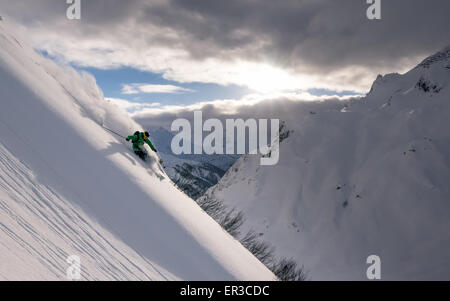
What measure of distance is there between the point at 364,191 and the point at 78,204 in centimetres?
3214

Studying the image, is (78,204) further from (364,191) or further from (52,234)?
(364,191)

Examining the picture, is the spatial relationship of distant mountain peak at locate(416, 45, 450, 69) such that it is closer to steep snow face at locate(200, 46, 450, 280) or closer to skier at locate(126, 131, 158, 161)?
steep snow face at locate(200, 46, 450, 280)

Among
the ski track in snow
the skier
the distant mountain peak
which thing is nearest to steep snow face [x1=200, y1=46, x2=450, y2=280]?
the distant mountain peak

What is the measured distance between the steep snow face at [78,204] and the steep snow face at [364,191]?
20289 millimetres

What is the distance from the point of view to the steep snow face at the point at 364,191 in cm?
2434

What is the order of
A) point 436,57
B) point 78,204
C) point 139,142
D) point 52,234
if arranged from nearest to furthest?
point 52,234
point 78,204
point 139,142
point 436,57

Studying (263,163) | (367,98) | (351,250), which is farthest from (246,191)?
(367,98)

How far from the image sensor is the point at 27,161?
6578 millimetres

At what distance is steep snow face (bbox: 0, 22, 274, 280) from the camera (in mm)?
5250

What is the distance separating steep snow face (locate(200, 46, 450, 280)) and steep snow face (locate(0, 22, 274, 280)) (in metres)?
20.3

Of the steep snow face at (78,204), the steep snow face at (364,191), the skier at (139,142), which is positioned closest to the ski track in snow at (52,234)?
the steep snow face at (78,204)

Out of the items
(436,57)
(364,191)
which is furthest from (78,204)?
(436,57)

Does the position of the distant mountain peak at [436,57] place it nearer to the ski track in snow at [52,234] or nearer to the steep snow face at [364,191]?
the steep snow face at [364,191]

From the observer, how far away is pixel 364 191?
30656mm
